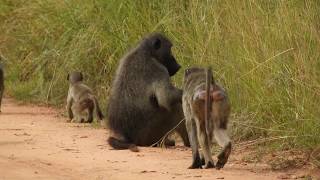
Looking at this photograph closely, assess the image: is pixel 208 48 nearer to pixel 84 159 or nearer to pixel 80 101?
pixel 80 101

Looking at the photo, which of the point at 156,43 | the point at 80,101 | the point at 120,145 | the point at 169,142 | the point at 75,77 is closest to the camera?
the point at 120,145

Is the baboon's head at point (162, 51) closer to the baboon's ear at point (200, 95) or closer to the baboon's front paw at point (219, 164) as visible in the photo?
the baboon's ear at point (200, 95)

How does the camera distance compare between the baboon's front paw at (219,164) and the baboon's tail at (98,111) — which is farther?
the baboon's tail at (98,111)

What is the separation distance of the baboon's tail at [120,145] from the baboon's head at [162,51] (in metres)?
1.13

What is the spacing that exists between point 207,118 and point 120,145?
213cm

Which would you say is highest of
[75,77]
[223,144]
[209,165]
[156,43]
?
[156,43]

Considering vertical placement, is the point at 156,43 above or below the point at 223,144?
above

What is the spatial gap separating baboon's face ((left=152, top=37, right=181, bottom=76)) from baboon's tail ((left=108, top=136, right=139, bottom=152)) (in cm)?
114

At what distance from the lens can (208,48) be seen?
11.7 metres

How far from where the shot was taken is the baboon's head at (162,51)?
11.0m

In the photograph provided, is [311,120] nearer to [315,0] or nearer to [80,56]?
[315,0]

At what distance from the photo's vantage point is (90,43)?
14.0 m

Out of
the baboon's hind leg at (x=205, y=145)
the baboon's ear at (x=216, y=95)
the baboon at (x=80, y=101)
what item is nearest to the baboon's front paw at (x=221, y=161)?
the baboon's hind leg at (x=205, y=145)

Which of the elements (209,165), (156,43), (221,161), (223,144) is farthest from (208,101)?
(156,43)
